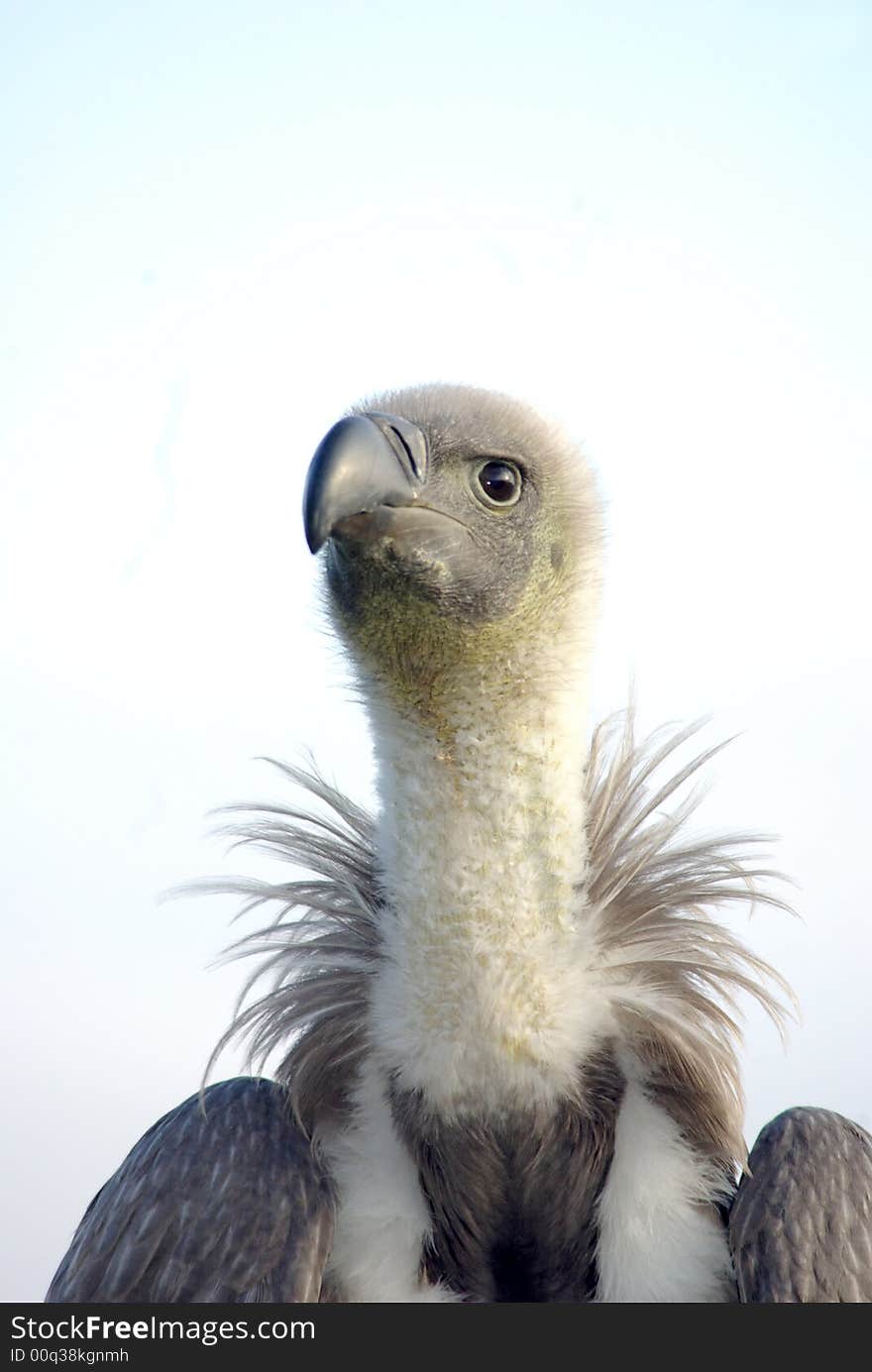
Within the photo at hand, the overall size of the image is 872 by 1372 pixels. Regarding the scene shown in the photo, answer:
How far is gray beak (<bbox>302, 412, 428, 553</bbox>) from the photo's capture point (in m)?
3.77

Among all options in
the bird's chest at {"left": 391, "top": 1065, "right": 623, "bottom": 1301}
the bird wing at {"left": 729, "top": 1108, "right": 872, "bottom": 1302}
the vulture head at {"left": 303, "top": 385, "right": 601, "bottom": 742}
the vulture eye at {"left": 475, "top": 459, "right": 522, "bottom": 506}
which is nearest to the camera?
the bird wing at {"left": 729, "top": 1108, "right": 872, "bottom": 1302}

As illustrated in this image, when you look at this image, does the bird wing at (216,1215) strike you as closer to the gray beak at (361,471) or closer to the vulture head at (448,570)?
the vulture head at (448,570)

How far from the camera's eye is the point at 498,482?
4273mm

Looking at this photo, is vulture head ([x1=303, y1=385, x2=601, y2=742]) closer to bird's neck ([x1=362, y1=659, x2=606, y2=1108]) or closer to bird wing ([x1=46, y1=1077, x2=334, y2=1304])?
bird's neck ([x1=362, y1=659, x2=606, y2=1108])

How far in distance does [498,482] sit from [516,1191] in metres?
1.71

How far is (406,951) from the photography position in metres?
3.92

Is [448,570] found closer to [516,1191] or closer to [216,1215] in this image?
[516,1191]

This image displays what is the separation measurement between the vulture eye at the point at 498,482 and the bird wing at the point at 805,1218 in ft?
5.46

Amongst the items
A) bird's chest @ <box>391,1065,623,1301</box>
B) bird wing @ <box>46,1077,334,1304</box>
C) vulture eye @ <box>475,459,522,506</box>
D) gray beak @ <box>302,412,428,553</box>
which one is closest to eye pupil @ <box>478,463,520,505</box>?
vulture eye @ <box>475,459,522,506</box>

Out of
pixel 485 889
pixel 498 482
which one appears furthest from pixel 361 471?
pixel 485 889

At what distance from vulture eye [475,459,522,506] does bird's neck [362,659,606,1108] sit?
0.50m

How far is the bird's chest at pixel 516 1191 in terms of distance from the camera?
3846mm

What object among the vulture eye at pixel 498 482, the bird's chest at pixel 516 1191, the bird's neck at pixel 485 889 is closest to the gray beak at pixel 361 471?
the vulture eye at pixel 498 482

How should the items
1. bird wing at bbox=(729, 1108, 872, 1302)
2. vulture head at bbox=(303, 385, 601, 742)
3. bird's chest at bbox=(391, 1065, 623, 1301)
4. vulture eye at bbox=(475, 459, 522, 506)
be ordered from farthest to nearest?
vulture eye at bbox=(475, 459, 522, 506) < vulture head at bbox=(303, 385, 601, 742) < bird's chest at bbox=(391, 1065, 623, 1301) < bird wing at bbox=(729, 1108, 872, 1302)
